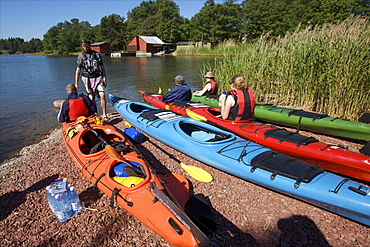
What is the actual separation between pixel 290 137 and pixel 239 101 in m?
1.10

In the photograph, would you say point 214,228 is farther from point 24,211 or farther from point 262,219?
point 24,211

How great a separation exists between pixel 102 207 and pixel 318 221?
267 centimetres

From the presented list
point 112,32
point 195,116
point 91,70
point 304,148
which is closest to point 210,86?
point 195,116

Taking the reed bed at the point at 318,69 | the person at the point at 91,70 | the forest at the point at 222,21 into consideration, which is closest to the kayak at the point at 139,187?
the person at the point at 91,70

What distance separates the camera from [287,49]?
242 inches

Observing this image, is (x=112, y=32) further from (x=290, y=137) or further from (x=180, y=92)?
(x=290, y=137)

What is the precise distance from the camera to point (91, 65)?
5.05 metres

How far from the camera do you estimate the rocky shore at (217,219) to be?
2248mm

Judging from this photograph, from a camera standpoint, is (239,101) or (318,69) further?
(318,69)

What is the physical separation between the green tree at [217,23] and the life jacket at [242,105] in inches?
1799

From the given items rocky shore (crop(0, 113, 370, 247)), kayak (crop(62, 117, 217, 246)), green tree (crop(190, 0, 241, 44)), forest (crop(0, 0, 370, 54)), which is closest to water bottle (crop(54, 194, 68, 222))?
rocky shore (crop(0, 113, 370, 247))

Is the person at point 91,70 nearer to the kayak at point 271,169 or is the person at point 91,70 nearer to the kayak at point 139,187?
the kayak at point 139,187

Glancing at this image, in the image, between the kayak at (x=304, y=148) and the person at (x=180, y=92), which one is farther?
the person at (x=180, y=92)

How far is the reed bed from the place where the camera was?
4.70 meters
